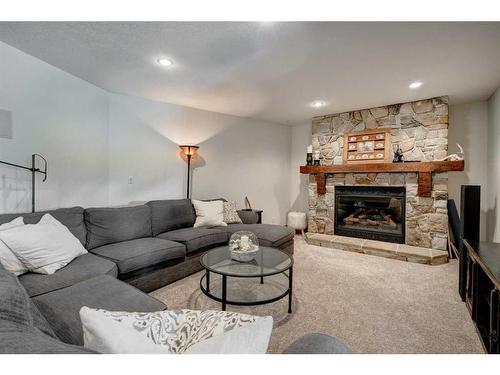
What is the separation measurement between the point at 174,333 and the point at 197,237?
2077 mm

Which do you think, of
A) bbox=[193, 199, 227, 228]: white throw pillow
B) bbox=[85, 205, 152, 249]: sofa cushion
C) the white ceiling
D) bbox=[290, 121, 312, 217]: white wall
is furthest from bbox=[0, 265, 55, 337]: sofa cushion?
bbox=[290, 121, 312, 217]: white wall

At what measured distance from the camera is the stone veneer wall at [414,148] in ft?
11.3

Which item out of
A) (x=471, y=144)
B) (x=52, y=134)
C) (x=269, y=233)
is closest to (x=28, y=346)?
(x=269, y=233)

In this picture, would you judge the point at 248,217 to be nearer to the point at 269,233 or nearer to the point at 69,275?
the point at 269,233

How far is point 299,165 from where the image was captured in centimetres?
524

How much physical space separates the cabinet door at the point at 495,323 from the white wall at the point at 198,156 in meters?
3.54

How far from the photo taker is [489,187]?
3357 millimetres

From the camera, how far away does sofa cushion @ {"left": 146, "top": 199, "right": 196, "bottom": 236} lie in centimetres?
302

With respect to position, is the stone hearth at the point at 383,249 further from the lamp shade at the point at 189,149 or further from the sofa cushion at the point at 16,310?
the sofa cushion at the point at 16,310

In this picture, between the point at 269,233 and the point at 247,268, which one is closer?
the point at 247,268

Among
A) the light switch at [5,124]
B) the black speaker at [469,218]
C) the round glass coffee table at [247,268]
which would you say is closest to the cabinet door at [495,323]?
the black speaker at [469,218]

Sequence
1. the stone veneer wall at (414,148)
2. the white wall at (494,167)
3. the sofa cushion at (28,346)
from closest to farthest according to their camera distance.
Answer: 1. the sofa cushion at (28,346)
2. the white wall at (494,167)
3. the stone veneer wall at (414,148)
